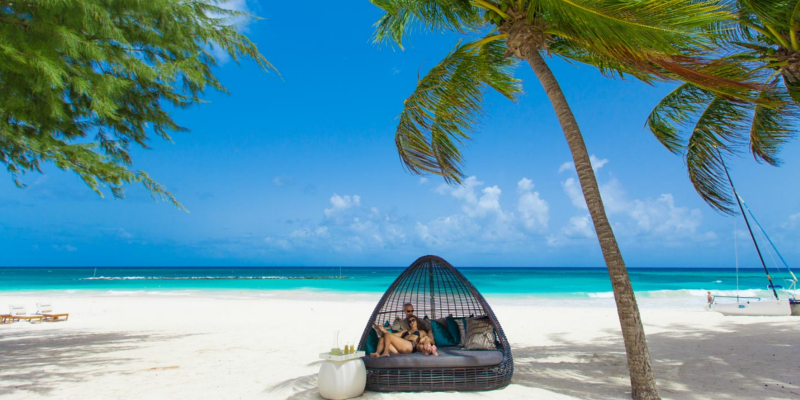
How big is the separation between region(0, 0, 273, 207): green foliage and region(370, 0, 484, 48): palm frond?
1830mm

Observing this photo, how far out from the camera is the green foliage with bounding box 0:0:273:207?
459cm

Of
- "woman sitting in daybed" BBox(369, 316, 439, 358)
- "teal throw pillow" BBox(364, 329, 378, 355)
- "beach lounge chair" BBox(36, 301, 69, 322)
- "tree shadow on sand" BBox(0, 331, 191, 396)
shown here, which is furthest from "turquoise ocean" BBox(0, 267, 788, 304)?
"tree shadow on sand" BBox(0, 331, 191, 396)

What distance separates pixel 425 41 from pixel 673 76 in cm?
301

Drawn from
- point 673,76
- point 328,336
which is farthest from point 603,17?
point 328,336

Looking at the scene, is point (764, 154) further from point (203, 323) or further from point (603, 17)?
point (203, 323)

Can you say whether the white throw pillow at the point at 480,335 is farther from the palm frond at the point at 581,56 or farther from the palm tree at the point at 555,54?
the palm frond at the point at 581,56

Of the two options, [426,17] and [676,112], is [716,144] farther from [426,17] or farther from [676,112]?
[426,17]

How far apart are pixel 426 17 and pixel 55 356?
6.96 m

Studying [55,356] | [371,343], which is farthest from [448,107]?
[55,356]

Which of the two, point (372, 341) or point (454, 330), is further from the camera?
point (454, 330)

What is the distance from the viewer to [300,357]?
685 cm

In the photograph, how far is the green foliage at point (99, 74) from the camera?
4586mm

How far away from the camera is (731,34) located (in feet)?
20.6

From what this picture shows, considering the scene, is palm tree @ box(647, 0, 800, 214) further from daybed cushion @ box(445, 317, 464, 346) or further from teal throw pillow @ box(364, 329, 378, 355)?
teal throw pillow @ box(364, 329, 378, 355)
